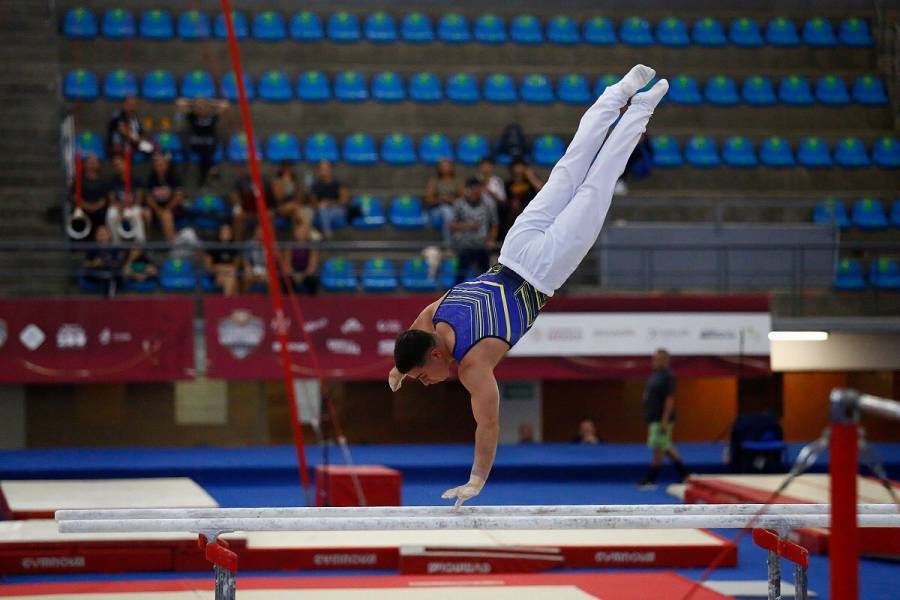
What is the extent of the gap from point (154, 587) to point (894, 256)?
12.2m

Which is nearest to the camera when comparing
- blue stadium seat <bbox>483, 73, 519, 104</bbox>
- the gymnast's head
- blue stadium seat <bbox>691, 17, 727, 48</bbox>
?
the gymnast's head

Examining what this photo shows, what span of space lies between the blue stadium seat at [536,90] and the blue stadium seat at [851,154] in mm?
4333

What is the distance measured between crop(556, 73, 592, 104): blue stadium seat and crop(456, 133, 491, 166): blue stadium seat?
5.02 ft

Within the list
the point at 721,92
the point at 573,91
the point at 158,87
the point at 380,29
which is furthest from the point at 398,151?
the point at 721,92

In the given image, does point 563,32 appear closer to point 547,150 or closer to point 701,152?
point 547,150

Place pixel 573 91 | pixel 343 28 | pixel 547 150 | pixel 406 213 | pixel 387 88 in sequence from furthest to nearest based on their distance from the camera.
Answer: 1. pixel 343 28
2. pixel 573 91
3. pixel 387 88
4. pixel 547 150
5. pixel 406 213

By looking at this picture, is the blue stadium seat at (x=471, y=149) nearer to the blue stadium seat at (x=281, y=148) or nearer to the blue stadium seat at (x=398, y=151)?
the blue stadium seat at (x=398, y=151)

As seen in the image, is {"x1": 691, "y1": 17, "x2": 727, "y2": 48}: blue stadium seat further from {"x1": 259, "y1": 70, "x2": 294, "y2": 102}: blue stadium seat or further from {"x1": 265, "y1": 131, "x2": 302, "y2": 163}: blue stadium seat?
{"x1": 265, "y1": 131, "x2": 302, "y2": 163}: blue stadium seat

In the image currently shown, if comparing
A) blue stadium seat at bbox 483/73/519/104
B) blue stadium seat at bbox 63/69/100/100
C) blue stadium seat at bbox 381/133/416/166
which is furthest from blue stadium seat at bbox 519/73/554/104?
blue stadium seat at bbox 63/69/100/100

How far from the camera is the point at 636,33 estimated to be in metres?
18.1

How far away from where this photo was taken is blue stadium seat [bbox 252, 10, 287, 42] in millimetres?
17375

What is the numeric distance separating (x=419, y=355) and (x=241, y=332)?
867cm

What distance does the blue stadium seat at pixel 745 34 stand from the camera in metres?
18.2

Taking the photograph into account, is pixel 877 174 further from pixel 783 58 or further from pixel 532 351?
pixel 532 351
